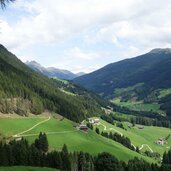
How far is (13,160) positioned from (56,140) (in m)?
62.0

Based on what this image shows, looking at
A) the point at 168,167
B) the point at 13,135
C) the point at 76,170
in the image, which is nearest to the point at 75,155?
the point at 76,170

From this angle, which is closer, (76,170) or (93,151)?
(76,170)

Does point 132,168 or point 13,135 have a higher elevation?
point 13,135

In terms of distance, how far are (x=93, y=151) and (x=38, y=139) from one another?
2639cm

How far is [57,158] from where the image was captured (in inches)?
5669

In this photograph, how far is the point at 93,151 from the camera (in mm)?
185875

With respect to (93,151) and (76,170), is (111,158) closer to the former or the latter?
(76,170)

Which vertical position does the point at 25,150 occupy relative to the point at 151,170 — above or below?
above

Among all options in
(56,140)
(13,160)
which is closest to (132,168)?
(13,160)

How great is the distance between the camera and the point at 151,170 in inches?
6029

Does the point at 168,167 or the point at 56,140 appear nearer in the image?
the point at 168,167

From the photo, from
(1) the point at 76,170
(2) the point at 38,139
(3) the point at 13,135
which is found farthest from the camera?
(3) the point at 13,135

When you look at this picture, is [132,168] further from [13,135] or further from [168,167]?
[13,135]

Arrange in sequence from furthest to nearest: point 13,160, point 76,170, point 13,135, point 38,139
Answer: point 13,135
point 38,139
point 76,170
point 13,160
